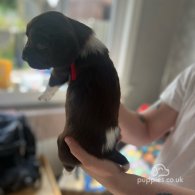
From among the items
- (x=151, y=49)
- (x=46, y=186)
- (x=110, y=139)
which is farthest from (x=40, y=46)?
(x=151, y=49)

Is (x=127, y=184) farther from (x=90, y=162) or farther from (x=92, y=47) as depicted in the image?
(x=92, y=47)

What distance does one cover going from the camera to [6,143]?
3.90 ft

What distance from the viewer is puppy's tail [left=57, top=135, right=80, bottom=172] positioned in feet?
1.50

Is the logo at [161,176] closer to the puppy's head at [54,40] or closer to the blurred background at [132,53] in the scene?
the puppy's head at [54,40]

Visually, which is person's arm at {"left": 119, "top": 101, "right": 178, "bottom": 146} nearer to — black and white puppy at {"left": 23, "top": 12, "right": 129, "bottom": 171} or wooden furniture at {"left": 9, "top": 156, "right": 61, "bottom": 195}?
black and white puppy at {"left": 23, "top": 12, "right": 129, "bottom": 171}

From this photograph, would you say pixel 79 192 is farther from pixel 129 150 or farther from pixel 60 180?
pixel 129 150

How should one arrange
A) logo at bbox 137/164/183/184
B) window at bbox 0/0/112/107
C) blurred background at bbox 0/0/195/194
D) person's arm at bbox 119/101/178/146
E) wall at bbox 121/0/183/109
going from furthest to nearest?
1. wall at bbox 121/0/183/109
2. blurred background at bbox 0/0/195/194
3. window at bbox 0/0/112/107
4. person's arm at bbox 119/101/178/146
5. logo at bbox 137/164/183/184

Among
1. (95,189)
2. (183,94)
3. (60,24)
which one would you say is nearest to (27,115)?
(95,189)

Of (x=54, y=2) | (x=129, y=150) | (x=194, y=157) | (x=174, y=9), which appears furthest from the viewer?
(x=174, y=9)

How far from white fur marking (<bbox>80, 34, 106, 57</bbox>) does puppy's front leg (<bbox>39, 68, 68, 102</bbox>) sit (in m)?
0.04

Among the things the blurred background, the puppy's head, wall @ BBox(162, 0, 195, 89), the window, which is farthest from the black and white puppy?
wall @ BBox(162, 0, 195, 89)

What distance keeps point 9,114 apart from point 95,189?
48cm

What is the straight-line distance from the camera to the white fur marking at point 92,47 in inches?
15.8

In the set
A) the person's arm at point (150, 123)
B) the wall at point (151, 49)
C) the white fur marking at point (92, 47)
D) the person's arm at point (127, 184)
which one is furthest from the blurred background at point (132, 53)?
the white fur marking at point (92, 47)
